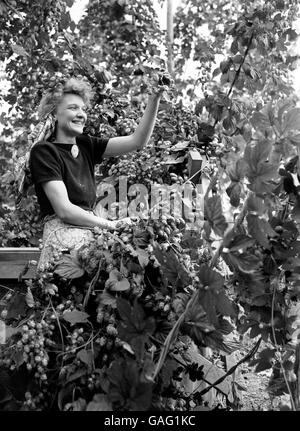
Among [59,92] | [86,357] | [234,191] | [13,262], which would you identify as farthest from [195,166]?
[13,262]

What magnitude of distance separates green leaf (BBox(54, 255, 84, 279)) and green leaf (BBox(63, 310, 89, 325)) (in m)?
0.10

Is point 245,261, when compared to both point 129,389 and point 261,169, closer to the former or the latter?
point 261,169

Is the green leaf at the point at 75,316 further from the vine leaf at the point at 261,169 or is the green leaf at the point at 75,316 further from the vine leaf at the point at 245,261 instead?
the vine leaf at the point at 261,169

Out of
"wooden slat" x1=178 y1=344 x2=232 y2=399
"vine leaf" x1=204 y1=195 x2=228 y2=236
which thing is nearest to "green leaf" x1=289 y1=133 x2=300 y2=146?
"vine leaf" x1=204 y1=195 x2=228 y2=236

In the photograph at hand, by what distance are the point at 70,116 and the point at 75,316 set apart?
1052 millimetres

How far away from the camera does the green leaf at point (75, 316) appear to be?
1.34m

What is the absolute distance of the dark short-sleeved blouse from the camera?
1.96 metres

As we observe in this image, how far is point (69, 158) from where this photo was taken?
6.95 ft

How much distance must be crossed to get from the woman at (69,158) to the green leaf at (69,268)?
393 millimetres

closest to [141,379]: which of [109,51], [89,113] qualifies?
[89,113]

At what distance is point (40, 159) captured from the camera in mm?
1970

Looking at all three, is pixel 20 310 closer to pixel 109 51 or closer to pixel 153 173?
pixel 153 173

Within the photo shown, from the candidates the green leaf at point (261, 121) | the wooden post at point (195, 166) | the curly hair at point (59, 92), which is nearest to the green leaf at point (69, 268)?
the green leaf at point (261, 121)

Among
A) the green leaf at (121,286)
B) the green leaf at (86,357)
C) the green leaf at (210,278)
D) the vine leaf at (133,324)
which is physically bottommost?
the green leaf at (86,357)
